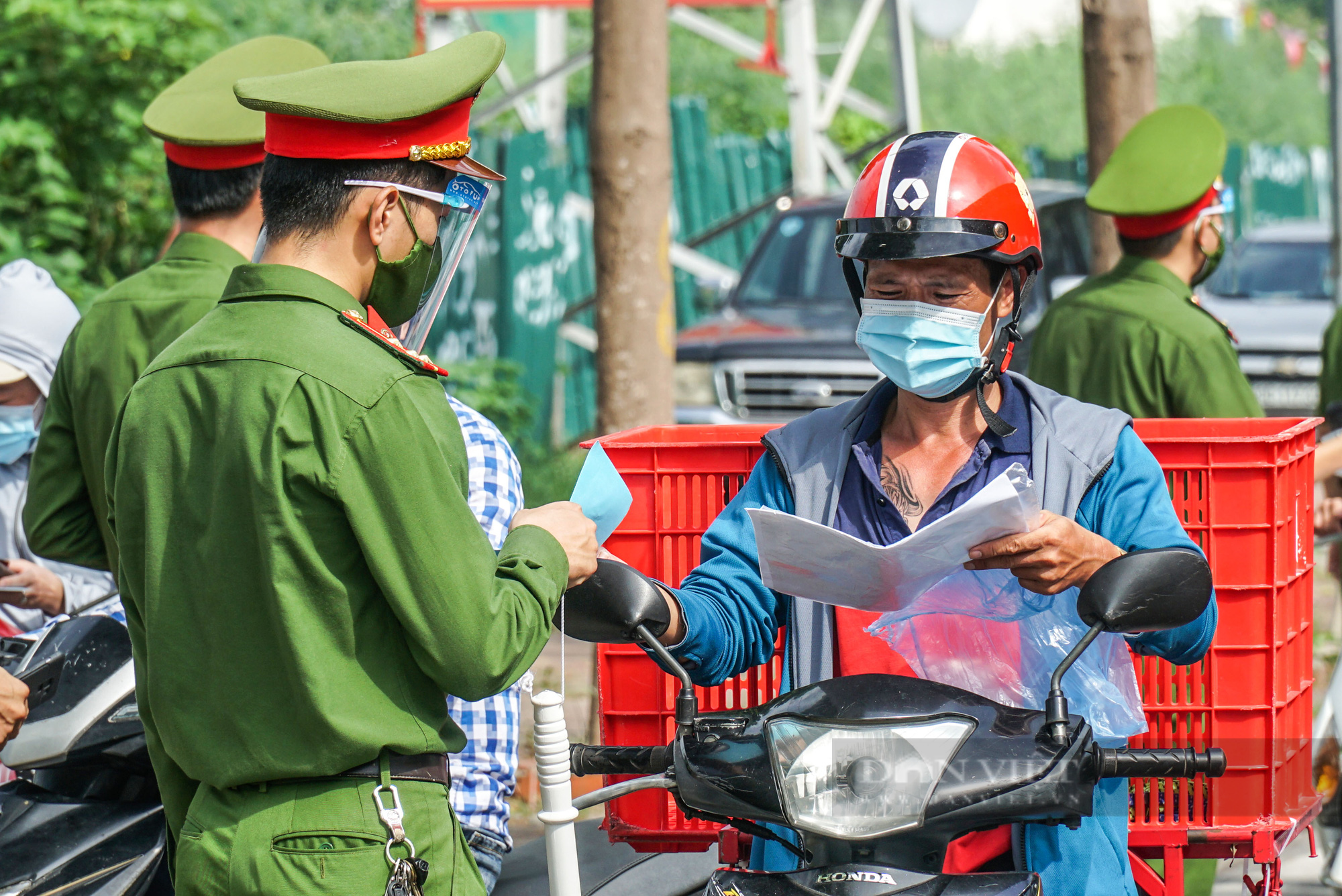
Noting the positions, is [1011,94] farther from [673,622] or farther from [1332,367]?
[673,622]

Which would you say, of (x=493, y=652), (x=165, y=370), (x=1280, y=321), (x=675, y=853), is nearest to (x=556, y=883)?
(x=493, y=652)

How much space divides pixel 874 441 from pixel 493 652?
1114 millimetres

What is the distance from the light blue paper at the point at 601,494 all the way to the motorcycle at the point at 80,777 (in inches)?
43.0

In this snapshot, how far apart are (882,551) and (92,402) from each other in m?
2.10

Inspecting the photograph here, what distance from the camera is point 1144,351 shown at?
4.62m

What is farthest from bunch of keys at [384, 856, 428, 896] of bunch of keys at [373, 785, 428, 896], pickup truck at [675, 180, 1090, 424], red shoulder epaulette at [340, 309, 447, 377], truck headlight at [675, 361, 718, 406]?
truck headlight at [675, 361, 718, 406]

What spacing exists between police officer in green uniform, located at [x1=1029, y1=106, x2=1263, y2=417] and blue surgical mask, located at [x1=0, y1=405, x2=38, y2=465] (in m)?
3.07

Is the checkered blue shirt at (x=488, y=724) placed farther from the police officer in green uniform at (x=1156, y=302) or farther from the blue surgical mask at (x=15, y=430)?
→ the police officer in green uniform at (x=1156, y=302)

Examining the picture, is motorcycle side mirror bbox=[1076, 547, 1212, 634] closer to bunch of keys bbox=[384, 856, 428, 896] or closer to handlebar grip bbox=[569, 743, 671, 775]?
handlebar grip bbox=[569, 743, 671, 775]

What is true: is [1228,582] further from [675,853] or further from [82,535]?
[82,535]

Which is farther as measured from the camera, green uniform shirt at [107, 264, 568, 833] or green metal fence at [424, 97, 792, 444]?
green metal fence at [424, 97, 792, 444]

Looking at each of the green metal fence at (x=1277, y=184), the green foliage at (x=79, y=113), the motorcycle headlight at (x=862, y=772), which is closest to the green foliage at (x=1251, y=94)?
the green metal fence at (x=1277, y=184)

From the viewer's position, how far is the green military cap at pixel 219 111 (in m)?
3.62

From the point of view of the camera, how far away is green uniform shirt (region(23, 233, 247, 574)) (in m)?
3.51
